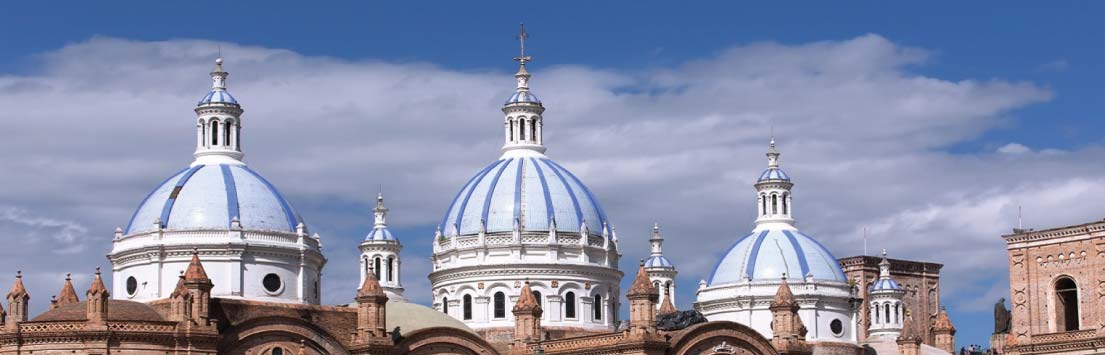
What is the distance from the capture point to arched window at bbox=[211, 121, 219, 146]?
324 ft

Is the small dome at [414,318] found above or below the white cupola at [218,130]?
below

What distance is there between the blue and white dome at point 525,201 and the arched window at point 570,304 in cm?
345

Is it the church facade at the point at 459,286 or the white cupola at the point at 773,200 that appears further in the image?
the white cupola at the point at 773,200

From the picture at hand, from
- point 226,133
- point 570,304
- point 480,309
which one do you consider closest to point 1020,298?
point 570,304

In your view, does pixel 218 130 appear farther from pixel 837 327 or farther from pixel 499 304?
pixel 837 327

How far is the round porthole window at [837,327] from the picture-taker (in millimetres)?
116062

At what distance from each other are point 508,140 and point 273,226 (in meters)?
19.0

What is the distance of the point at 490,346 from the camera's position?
315 feet

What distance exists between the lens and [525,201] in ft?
349

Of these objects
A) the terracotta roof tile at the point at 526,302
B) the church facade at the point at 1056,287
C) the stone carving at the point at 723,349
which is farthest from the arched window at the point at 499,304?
the church facade at the point at 1056,287

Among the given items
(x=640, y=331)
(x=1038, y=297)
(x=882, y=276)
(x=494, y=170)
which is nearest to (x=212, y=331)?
(x=640, y=331)

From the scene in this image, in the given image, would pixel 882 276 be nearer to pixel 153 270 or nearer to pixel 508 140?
pixel 508 140

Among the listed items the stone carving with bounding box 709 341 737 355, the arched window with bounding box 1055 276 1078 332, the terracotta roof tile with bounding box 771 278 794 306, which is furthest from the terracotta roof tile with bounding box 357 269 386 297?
the arched window with bounding box 1055 276 1078 332

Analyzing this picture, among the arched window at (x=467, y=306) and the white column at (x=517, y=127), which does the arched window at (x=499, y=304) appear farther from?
the white column at (x=517, y=127)
